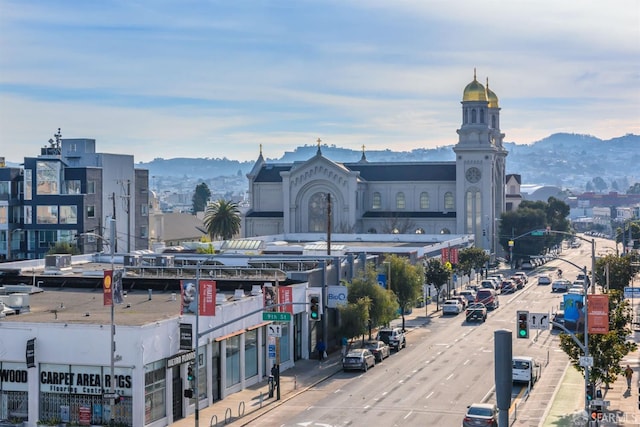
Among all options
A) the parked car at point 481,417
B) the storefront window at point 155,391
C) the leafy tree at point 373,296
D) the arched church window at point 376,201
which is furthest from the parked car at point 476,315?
the arched church window at point 376,201

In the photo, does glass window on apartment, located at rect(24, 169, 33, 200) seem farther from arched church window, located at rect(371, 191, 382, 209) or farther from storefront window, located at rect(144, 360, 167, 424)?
storefront window, located at rect(144, 360, 167, 424)

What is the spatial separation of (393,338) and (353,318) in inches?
166

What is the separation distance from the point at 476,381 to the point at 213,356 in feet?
49.9

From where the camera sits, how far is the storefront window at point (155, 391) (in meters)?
Answer: 47.0

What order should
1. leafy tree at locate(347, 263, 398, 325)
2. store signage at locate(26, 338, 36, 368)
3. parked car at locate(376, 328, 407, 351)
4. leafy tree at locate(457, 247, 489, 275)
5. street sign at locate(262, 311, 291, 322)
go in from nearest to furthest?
store signage at locate(26, 338, 36, 368)
street sign at locate(262, 311, 291, 322)
parked car at locate(376, 328, 407, 351)
leafy tree at locate(347, 263, 398, 325)
leafy tree at locate(457, 247, 489, 275)

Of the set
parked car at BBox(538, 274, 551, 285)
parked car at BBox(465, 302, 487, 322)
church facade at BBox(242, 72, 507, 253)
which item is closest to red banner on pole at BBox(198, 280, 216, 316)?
parked car at BBox(465, 302, 487, 322)

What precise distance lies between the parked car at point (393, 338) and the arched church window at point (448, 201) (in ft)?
300

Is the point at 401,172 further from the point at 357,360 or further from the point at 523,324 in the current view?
the point at 523,324

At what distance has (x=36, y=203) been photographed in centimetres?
11300

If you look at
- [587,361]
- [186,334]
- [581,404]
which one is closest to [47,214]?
[186,334]

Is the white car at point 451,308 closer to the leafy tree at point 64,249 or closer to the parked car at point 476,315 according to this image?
the parked car at point 476,315

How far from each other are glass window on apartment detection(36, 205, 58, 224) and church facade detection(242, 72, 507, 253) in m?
54.9

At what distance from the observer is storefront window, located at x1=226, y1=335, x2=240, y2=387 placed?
5562 cm

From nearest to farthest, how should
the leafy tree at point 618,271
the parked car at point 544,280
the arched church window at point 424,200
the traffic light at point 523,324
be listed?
the traffic light at point 523,324 < the leafy tree at point 618,271 < the parked car at point 544,280 < the arched church window at point 424,200
